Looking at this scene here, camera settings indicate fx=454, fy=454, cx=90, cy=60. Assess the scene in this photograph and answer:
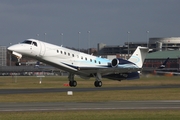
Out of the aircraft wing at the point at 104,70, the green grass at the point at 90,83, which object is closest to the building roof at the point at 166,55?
the green grass at the point at 90,83

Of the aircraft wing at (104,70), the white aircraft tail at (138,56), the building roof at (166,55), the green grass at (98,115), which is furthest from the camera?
the building roof at (166,55)

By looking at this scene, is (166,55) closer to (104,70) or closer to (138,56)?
(138,56)

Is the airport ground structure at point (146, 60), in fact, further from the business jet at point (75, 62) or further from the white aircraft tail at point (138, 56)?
the business jet at point (75, 62)

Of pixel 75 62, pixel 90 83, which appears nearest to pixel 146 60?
pixel 90 83

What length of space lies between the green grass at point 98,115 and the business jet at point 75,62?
25361mm

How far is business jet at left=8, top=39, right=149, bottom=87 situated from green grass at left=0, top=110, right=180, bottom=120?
25361 mm

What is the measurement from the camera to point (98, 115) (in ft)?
72.0

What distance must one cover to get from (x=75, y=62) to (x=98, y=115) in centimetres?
2959

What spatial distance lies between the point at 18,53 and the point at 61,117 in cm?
2732

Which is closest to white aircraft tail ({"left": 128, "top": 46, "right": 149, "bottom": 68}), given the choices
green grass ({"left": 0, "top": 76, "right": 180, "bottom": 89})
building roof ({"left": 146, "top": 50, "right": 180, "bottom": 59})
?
green grass ({"left": 0, "top": 76, "right": 180, "bottom": 89})

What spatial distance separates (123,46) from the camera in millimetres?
198375

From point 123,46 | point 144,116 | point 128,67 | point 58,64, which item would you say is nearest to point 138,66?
point 128,67

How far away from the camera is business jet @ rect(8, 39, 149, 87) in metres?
48.3

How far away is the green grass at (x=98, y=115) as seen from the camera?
823 inches
